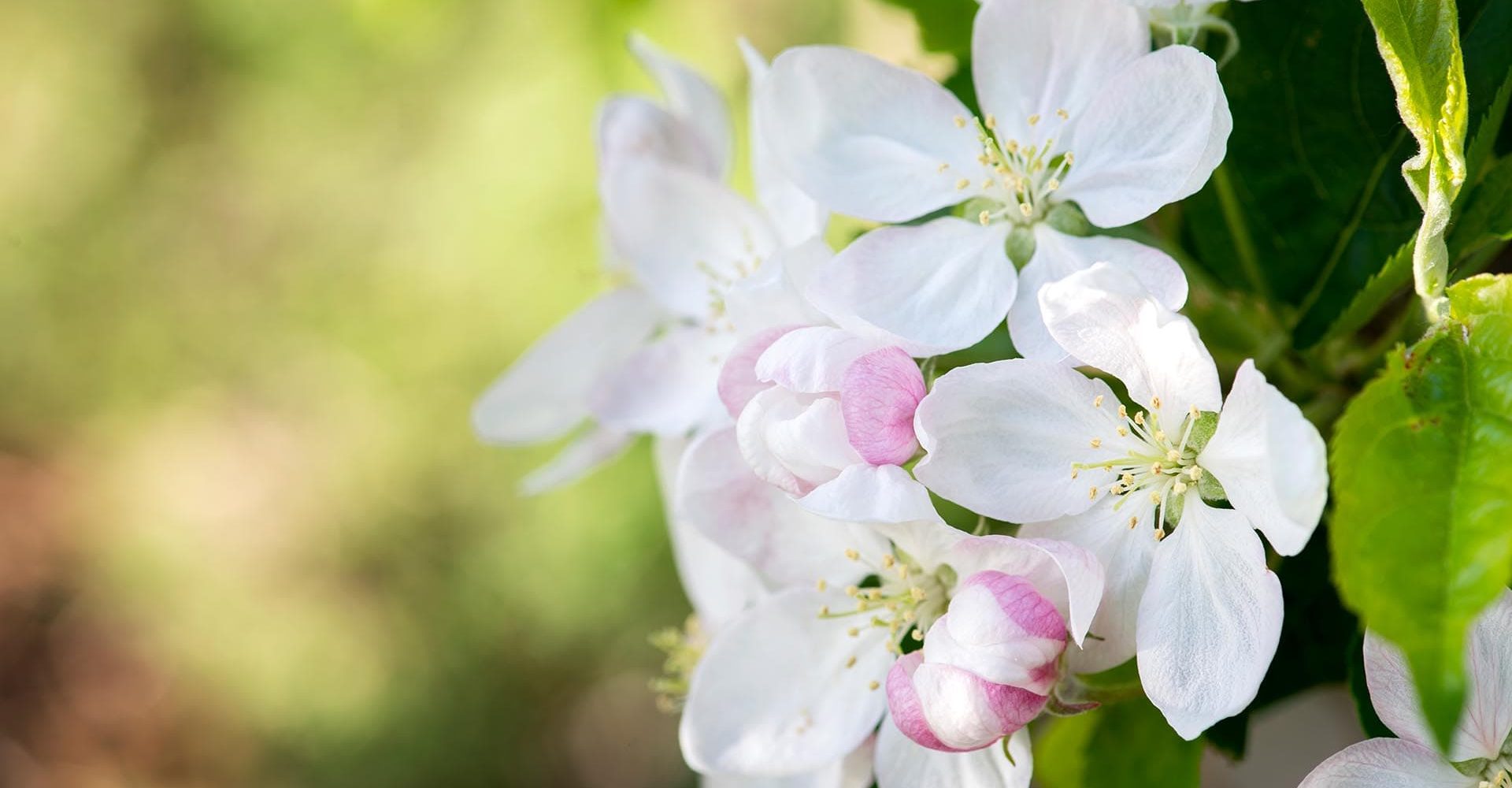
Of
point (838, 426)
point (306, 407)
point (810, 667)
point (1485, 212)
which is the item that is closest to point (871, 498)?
point (838, 426)

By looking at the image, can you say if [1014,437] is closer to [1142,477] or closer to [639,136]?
[1142,477]

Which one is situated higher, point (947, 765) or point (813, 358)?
point (813, 358)

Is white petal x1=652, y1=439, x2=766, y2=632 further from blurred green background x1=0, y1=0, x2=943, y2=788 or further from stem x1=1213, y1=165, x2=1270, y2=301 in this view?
blurred green background x1=0, y1=0, x2=943, y2=788

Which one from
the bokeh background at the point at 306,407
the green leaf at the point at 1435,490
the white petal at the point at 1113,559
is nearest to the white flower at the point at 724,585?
the white petal at the point at 1113,559

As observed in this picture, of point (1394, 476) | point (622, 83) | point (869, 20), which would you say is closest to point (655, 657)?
point (869, 20)

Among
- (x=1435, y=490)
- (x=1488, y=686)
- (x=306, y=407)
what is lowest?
(x=306, y=407)

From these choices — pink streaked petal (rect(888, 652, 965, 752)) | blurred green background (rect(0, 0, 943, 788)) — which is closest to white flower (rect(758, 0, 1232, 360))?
pink streaked petal (rect(888, 652, 965, 752))

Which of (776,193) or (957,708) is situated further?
(776,193)
